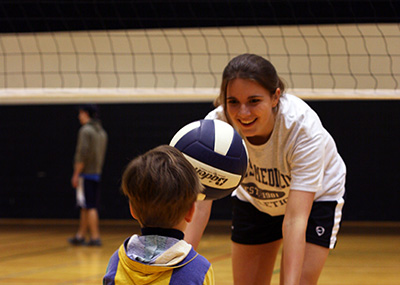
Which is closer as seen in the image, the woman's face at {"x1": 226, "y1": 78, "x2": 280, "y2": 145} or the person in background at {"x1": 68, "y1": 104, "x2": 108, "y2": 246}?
the woman's face at {"x1": 226, "y1": 78, "x2": 280, "y2": 145}

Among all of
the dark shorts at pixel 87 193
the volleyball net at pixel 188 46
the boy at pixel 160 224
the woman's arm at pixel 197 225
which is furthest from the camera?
the dark shorts at pixel 87 193

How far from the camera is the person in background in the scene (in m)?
6.34

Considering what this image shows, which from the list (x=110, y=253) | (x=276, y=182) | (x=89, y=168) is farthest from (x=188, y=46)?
(x=276, y=182)

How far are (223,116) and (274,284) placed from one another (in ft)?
7.84

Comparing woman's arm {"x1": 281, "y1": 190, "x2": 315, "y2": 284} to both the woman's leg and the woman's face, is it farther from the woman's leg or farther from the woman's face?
the woman's leg

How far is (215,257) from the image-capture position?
5.60 meters

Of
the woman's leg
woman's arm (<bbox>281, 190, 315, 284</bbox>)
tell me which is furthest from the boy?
the woman's leg

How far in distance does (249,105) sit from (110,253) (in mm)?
4012

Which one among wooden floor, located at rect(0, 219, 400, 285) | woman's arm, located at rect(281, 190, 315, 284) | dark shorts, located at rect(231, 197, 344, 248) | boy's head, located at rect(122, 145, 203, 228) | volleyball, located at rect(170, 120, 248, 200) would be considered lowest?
wooden floor, located at rect(0, 219, 400, 285)

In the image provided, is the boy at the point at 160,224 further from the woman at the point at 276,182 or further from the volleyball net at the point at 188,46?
the volleyball net at the point at 188,46

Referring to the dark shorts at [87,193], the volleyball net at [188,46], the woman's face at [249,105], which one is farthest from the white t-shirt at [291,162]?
the dark shorts at [87,193]

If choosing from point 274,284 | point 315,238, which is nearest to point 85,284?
point 274,284

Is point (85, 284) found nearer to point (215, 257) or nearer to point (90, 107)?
point (215, 257)

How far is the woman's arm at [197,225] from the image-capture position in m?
2.43
